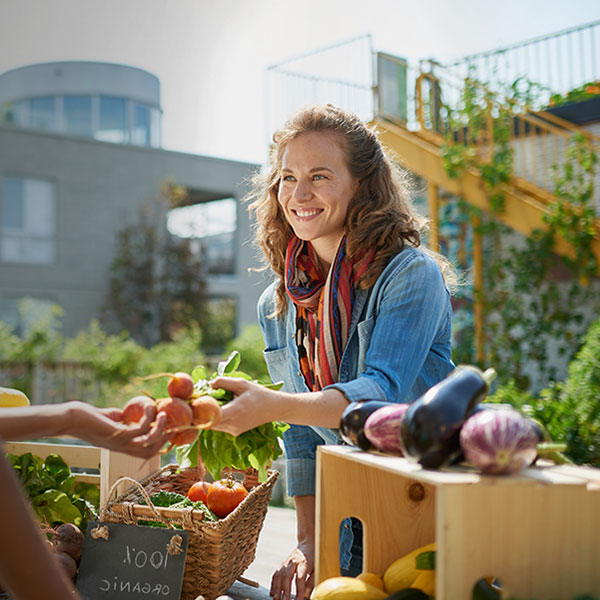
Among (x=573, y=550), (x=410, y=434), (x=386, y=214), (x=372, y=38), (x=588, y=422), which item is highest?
(x=372, y=38)

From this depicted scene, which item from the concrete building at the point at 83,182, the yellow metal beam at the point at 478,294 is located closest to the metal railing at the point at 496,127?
the yellow metal beam at the point at 478,294

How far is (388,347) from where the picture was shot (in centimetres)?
157

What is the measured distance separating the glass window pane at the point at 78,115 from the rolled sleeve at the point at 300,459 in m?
18.4

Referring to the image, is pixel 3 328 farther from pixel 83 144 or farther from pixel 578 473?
pixel 578 473

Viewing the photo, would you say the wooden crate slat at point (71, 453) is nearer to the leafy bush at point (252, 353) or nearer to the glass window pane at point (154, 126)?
the leafy bush at point (252, 353)

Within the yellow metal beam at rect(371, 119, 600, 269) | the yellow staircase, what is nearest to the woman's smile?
the yellow metal beam at rect(371, 119, 600, 269)

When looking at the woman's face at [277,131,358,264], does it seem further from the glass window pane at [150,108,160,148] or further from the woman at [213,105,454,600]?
the glass window pane at [150,108,160,148]

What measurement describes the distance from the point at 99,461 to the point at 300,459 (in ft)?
2.12

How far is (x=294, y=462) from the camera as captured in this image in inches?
77.2

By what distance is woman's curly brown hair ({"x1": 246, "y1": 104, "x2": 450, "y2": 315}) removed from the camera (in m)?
1.80

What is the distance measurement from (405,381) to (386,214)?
0.47m

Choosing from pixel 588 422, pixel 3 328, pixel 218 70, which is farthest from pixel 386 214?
pixel 218 70

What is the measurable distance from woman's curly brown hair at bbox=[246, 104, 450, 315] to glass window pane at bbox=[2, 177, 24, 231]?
50.2ft

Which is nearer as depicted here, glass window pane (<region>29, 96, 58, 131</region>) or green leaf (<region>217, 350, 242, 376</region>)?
green leaf (<region>217, 350, 242, 376</region>)
